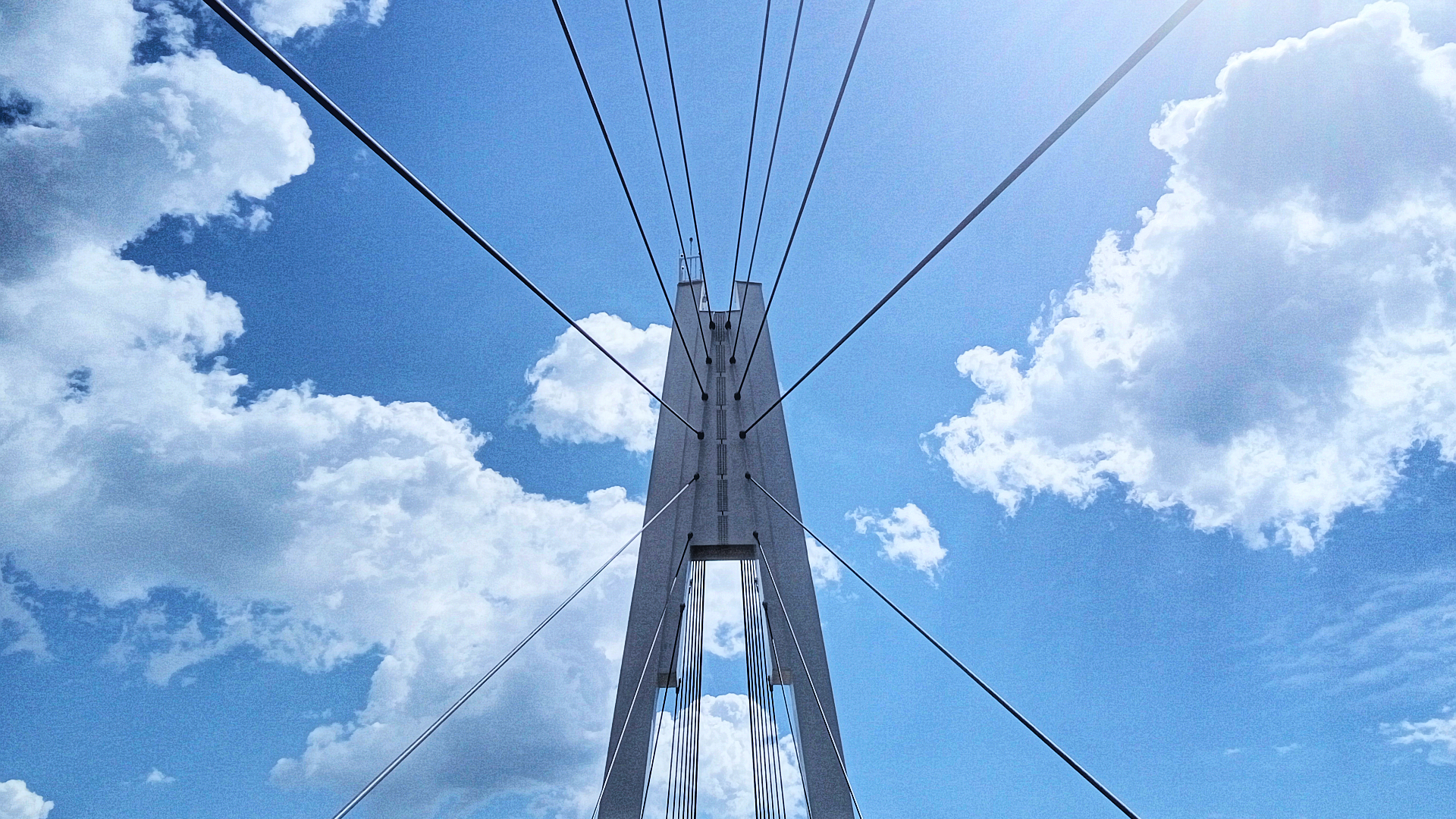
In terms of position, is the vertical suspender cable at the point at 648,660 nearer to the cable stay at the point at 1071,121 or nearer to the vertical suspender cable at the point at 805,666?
the vertical suspender cable at the point at 805,666

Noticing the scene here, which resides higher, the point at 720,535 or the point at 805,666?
the point at 720,535

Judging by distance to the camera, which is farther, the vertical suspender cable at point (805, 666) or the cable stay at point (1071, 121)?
the vertical suspender cable at point (805, 666)

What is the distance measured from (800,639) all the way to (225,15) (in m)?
4.57

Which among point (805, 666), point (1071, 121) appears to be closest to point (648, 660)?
point (805, 666)

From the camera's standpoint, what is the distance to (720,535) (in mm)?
6031

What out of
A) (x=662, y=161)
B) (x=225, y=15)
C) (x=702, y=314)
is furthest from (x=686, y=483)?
(x=225, y=15)

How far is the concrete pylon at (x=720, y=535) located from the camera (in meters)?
5.00

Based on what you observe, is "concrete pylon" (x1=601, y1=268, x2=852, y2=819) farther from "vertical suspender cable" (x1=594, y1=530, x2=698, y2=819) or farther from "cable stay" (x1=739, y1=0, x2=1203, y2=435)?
"cable stay" (x1=739, y1=0, x2=1203, y2=435)

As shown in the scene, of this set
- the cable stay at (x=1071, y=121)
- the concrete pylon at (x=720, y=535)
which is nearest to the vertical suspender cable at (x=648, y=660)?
the concrete pylon at (x=720, y=535)

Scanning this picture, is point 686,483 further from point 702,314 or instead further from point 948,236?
point 948,236

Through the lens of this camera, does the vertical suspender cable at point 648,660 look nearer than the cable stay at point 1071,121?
No

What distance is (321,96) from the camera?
6.84ft

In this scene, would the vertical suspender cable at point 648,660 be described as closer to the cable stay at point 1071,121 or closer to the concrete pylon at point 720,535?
the concrete pylon at point 720,535

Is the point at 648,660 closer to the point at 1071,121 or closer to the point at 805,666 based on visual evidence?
the point at 805,666
